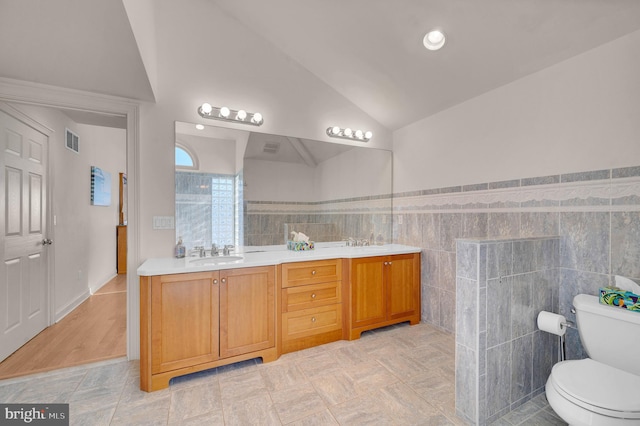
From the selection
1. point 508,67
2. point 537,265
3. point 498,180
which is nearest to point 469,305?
point 537,265

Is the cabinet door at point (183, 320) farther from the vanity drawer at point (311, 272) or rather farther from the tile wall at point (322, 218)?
the tile wall at point (322, 218)

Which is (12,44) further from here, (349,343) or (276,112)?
(349,343)

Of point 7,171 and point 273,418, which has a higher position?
point 7,171

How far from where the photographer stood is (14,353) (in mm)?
2334

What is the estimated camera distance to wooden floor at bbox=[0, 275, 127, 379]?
86.0 inches

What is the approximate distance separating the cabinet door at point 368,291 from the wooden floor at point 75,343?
203cm

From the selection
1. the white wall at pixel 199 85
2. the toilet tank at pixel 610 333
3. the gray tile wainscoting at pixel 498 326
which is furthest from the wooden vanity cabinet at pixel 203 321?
the toilet tank at pixel 610 333

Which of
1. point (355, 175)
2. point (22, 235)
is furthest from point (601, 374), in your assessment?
point (22, 235)

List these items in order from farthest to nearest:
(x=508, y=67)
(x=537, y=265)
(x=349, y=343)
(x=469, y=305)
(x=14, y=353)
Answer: (x=349, y=343) < (x=14, y=353) < (x=508, y=67) < (x=537, y=265) < (x=469, y=305)

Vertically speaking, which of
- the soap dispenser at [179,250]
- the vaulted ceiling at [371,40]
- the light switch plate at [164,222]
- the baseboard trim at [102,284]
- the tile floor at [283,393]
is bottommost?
the tile floor at [283,393]

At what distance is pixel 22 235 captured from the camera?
8.07ft

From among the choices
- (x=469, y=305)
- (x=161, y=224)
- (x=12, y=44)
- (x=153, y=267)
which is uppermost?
(x=12, y=44)

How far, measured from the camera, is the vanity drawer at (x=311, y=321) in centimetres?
241

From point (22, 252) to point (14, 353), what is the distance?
0.83 metres
